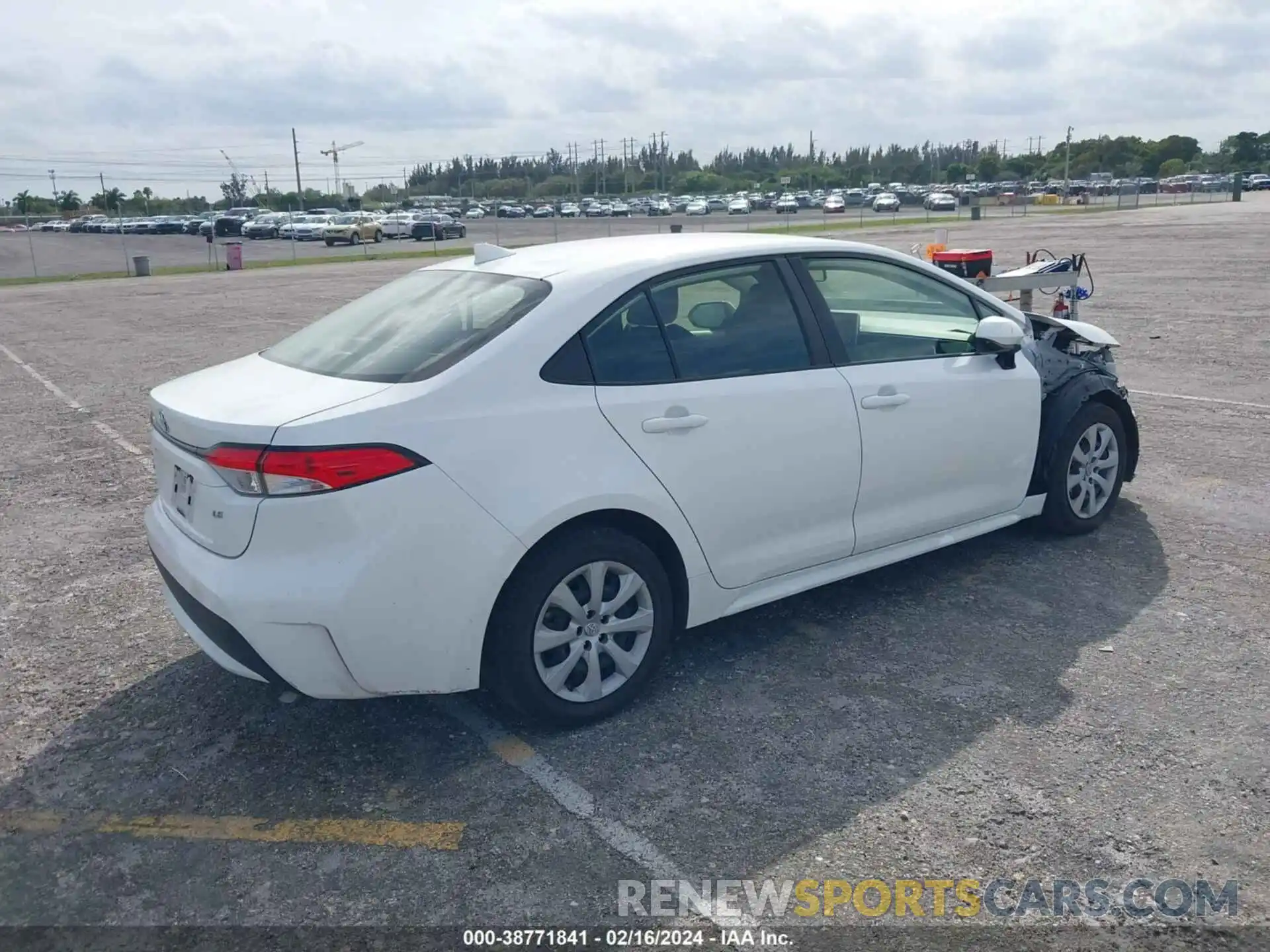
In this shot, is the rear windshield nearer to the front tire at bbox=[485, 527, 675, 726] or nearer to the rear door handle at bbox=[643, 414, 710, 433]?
the rear door handle at bbox=[643, 414, 710, 433]

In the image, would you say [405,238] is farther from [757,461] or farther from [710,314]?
[757,461]

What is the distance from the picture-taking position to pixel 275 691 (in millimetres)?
4336

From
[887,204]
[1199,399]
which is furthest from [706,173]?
[1199,399]

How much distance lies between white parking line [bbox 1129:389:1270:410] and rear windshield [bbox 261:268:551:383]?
6826mm

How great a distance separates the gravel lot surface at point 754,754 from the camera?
122 inches

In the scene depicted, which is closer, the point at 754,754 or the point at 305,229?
the point at 754,754

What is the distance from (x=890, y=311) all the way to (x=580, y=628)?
2.16 meters

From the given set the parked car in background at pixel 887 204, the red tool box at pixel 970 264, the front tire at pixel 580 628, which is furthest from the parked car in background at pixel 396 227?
the front tire at pixel 580 628

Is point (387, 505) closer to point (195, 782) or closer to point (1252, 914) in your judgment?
point (195, 782)

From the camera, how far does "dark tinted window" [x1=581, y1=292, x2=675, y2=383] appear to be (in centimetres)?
397

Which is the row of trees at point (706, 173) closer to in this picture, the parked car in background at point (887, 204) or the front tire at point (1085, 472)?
the parked car in background at point (887, 204)

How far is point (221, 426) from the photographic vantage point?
11.7 ft

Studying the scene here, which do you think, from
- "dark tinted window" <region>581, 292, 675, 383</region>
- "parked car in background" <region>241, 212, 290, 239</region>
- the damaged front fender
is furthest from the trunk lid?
"parked car in background" <region>241, 212, 290, 239</region>

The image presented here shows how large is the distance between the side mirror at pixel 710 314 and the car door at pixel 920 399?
421mm
